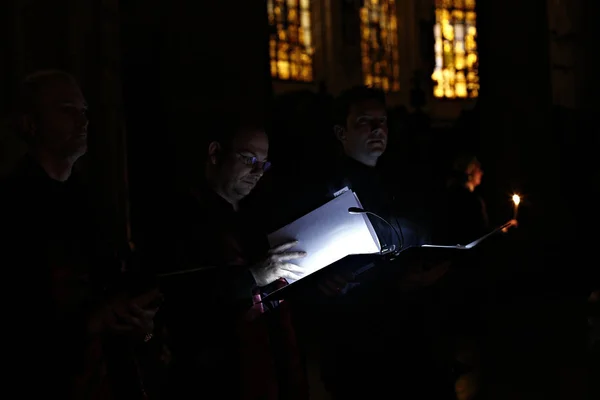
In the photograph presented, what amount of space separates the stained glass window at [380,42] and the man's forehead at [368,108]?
783 inches

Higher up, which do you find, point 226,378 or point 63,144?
point 63,144

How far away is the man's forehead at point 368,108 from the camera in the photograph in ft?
11.2

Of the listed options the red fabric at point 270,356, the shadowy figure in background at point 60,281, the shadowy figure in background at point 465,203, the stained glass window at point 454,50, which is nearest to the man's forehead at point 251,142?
the red fabric at point 270,356

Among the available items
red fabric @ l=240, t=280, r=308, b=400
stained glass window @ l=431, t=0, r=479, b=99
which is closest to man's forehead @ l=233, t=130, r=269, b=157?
red fabric @ l=240, t=280, r=308, b=400

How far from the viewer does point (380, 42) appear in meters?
23.7

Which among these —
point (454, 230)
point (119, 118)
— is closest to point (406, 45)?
point (454, 230)

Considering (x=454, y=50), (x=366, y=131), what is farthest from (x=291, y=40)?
(x=366, y=131)

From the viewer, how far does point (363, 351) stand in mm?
3230

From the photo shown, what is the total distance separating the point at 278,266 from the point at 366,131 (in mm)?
924

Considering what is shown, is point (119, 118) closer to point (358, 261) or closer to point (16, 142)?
point (16, 142)

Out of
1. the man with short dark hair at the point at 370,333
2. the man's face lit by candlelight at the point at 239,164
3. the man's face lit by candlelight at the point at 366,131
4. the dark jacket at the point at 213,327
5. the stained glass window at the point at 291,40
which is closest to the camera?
the dark jacket at the point at 213,327

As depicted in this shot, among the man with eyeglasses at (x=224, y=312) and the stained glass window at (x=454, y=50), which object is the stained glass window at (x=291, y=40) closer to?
the stained glass window at (x=454, y=50)

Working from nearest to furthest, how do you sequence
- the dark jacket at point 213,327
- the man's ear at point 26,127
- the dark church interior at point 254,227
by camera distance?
the dark church interior at point 254,227 < the man's ear at point 26,127 < the dark jacket at point 213,327

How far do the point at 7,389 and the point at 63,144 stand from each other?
2.59 feet
